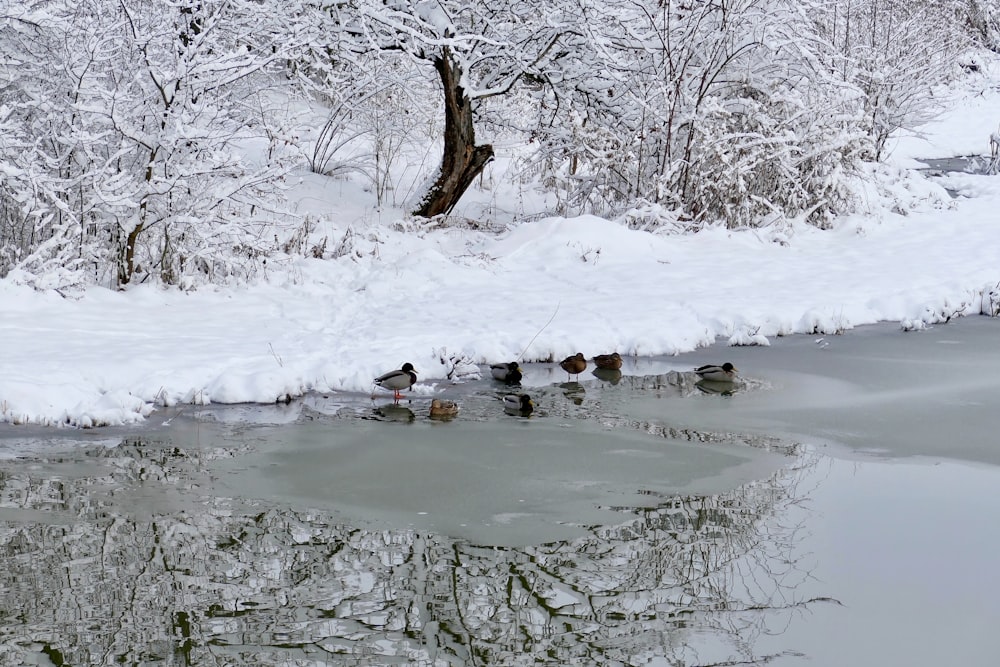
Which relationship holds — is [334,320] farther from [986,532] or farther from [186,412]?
[986,532]

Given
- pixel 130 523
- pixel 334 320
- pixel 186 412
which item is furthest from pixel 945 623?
pixel 334 320

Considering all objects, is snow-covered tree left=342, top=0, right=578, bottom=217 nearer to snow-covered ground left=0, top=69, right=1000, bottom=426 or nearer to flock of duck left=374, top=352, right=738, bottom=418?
snow-covered ground left=0, top=69, right=1000, bottom=426

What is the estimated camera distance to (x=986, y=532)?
17.3 feet

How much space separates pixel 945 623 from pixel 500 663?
187 centimetres

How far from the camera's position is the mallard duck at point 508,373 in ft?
26.6

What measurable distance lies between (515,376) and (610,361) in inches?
37.4

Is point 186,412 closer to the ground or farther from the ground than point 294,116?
closer to the ground

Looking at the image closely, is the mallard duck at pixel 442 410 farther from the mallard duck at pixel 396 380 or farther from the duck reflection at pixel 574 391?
the duck reflection at pixel 574 391

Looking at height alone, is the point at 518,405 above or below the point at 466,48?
below

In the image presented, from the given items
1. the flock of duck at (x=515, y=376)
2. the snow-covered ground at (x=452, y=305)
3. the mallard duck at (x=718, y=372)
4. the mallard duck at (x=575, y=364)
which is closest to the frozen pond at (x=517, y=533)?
the flock of duck at (x=515, y=376)

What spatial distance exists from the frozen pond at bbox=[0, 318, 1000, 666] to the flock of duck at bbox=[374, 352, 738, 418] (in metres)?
0.12

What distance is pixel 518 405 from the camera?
24.6 ft

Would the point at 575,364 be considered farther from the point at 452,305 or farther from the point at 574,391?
the point at 452,305

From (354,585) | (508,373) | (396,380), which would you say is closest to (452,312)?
(508,373)
